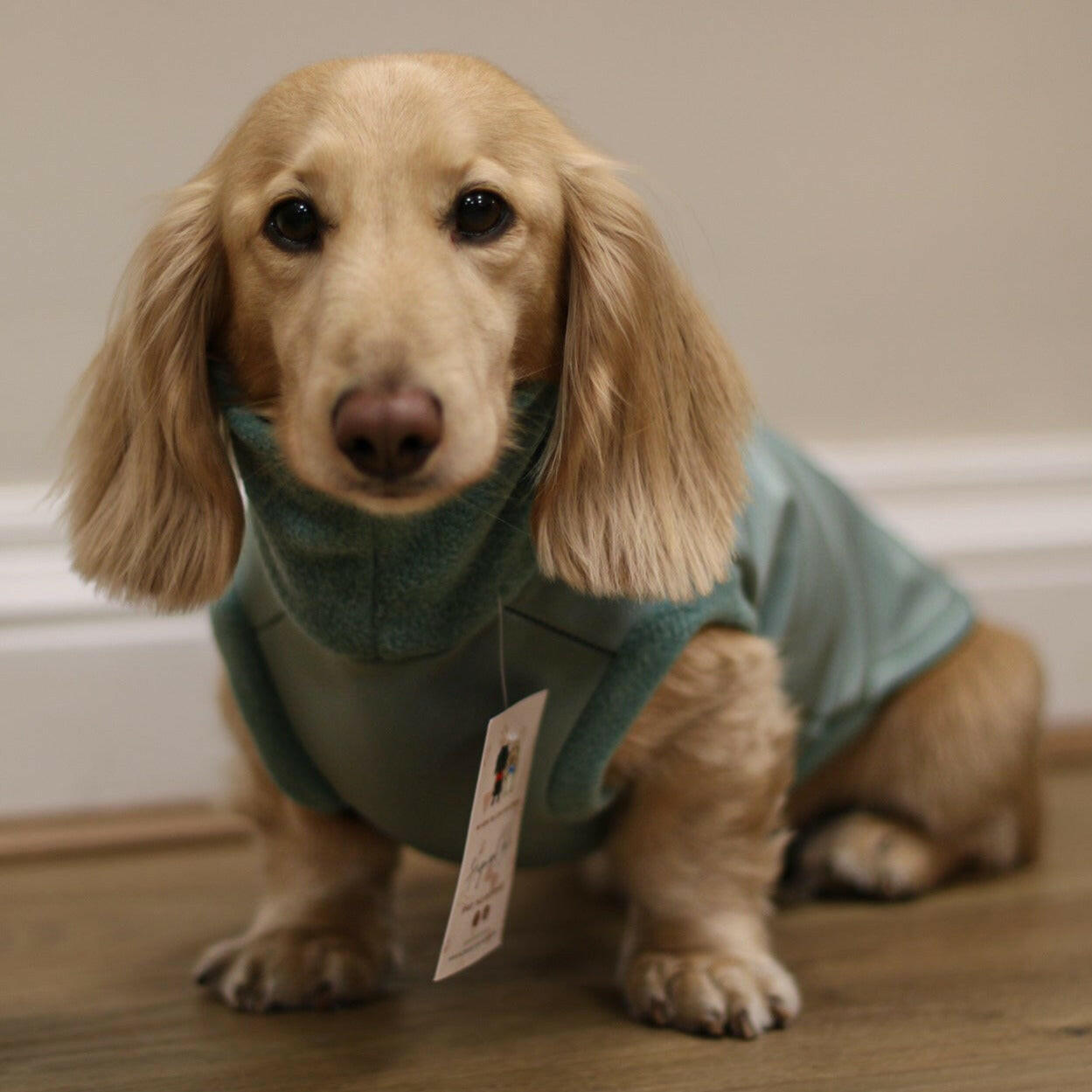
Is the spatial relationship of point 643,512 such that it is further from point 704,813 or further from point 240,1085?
A: point 240,1085

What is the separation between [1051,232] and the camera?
2.03 m

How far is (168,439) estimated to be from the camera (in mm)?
1129

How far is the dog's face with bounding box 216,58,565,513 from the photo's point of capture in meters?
0.95

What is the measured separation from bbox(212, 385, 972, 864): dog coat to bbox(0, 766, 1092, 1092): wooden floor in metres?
0.16

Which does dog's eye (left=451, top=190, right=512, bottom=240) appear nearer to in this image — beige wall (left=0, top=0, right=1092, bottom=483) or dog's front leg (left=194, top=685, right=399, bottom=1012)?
dog's front leg (left=194, top=685, right=399, bottom=1012)

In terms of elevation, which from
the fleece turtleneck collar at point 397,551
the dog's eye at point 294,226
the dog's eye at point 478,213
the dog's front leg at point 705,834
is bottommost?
the dog's front leg at point 705,834

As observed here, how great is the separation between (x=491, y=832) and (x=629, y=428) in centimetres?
36

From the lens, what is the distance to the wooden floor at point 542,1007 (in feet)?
3.68

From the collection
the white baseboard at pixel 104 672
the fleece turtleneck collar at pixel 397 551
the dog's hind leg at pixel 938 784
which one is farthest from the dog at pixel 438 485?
the white baseboard at pixel 104 672

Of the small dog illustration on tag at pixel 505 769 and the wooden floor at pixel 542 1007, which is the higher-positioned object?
the small dog illustration on tag at pixel 505 769

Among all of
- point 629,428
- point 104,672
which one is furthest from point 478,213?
point 104,672

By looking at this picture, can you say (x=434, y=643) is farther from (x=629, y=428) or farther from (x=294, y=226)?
(x=294, y=226)

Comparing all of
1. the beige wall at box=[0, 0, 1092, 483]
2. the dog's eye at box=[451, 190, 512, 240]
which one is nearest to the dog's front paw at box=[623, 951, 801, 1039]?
the dog's eye at box=[451, 190, 512, 240]

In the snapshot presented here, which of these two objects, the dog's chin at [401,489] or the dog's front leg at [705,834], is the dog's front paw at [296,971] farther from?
the dog's chin at [401,489]
